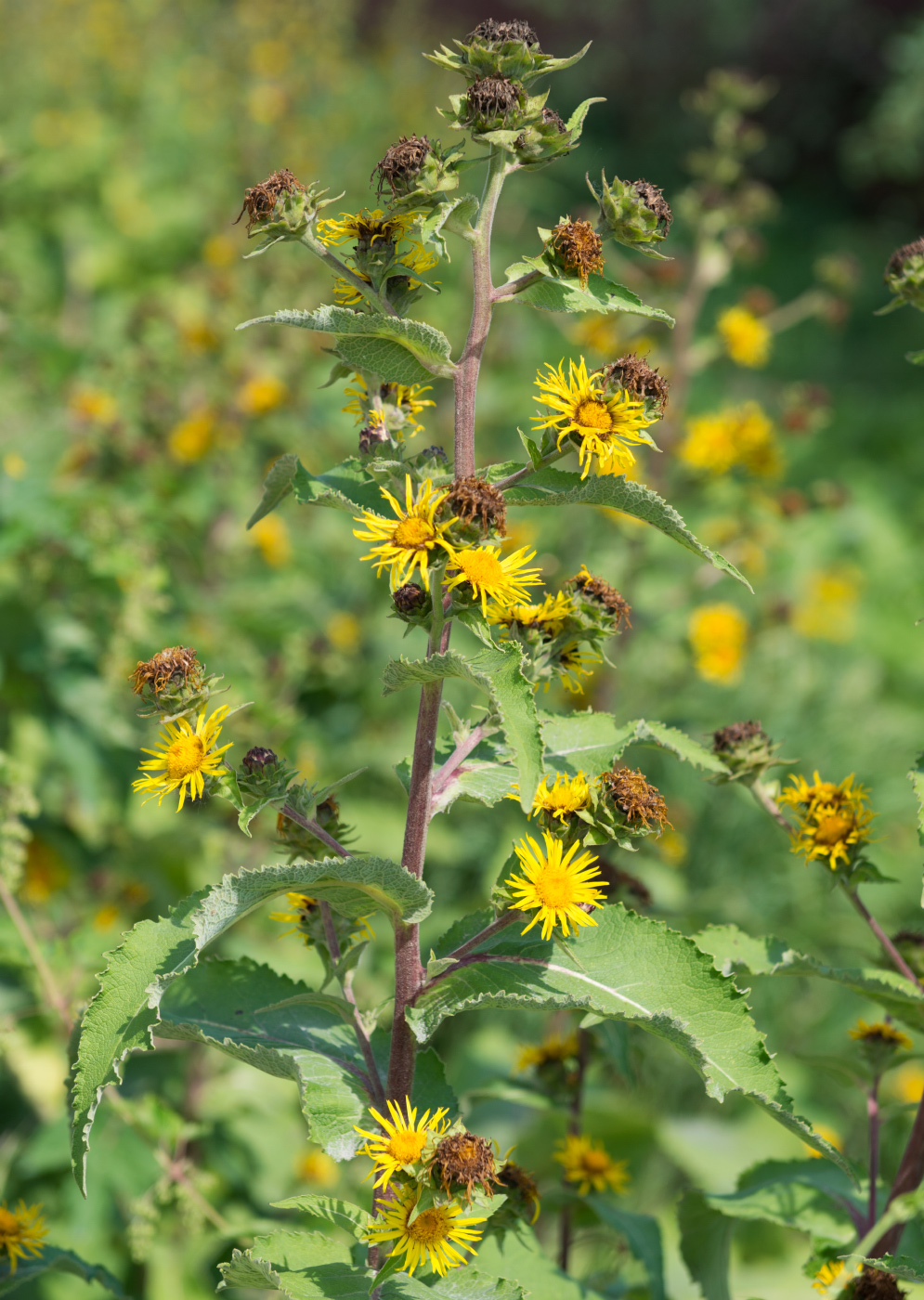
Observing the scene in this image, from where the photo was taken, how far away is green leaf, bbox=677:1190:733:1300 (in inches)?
51.8

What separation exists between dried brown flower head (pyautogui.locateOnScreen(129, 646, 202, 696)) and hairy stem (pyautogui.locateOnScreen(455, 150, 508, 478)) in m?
0.31

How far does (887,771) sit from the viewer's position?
374 centimetres

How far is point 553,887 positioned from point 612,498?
351mm

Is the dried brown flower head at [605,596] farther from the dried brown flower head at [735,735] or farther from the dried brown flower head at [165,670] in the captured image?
the dried brown flower head at [165,670]

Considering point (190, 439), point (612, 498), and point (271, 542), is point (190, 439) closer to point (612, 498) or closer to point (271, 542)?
point (271, 542)

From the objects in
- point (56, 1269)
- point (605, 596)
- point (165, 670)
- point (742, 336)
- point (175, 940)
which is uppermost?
point (742, 336)

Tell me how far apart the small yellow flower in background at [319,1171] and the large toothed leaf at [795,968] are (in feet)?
4.22

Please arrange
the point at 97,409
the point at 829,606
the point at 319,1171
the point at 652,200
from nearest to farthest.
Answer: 1. the point at 652,200
2. the point at 319,1171
3. the point at 97,409
4. the point at 829,606

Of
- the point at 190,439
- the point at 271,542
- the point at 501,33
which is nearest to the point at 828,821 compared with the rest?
the point at 501,33

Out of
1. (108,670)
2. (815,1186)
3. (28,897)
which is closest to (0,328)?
(108,670)

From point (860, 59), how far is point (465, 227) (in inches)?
372

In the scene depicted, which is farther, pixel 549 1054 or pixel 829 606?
pixel 829 606

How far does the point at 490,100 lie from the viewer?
0.96 metres

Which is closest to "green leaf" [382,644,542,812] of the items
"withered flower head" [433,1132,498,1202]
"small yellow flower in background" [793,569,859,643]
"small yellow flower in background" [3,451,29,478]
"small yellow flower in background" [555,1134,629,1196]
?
"withered flower head" [433,1132,498,1202]
